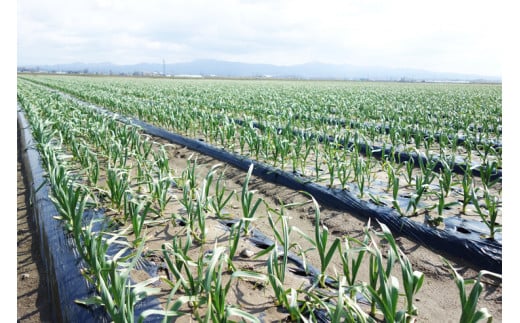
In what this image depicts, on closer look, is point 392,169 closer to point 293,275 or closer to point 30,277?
point 293,275

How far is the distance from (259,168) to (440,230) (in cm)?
215

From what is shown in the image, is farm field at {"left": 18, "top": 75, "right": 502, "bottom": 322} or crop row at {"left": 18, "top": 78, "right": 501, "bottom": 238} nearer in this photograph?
farm field at {"left": 18, "top": 75, "right": 502, "bottom": 322}

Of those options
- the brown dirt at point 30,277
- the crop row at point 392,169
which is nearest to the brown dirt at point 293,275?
the brown dirt at point 30,277

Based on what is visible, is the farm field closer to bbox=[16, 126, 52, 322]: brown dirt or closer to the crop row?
the crop row

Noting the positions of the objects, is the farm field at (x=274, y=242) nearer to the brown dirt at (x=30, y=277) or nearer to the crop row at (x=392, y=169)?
the crop row at (x=392, y=169)

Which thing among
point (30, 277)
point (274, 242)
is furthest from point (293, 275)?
point (30, 277)

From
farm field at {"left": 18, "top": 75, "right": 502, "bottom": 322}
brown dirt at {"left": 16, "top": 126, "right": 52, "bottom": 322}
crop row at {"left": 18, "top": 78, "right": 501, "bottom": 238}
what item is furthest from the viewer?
crop row at {"left": 18, "top": 78, "right": 501, "bottom": 238}

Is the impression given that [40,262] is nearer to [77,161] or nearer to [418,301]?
[77,161]

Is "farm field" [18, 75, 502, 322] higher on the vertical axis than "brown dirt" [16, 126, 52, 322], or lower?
higher

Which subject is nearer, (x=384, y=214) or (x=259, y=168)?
(x=384, y=214)

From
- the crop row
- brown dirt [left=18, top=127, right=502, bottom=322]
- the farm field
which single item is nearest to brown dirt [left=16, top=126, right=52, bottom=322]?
brown dirt [left=18, top=127, right=502, bottom=322]

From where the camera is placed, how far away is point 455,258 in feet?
8.02

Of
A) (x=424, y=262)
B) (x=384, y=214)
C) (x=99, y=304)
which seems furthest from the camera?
(x=384, y=214)

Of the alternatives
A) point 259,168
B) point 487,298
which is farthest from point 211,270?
point 259,168
